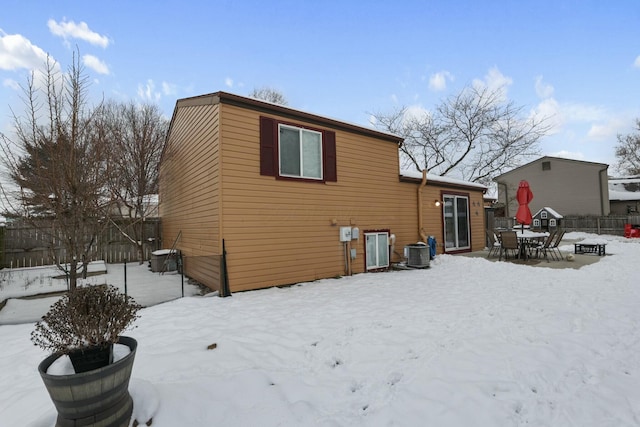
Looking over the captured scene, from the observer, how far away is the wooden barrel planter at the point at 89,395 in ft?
6.29

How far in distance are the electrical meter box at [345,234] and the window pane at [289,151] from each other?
195 centimetres

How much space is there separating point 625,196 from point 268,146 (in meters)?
29.6

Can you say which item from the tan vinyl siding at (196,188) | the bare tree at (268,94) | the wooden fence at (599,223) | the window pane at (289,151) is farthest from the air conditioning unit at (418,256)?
the bare tree at (268,94)

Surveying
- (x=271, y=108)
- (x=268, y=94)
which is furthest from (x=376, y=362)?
(x=268, y=94)

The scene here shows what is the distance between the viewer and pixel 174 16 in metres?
10.3

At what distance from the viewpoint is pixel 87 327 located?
83.4 inches

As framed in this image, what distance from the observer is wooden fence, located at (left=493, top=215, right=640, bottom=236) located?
19.3 metres

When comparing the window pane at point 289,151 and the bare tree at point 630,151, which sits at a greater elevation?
the bare tree at point 630,151

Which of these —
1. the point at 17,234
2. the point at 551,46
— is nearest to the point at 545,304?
the point at 551,46

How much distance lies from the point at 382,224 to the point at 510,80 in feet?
61.6

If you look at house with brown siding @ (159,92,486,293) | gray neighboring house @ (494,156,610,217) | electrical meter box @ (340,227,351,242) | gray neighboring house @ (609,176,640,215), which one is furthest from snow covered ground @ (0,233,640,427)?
gray neighboring house @ (609,176,640,215)

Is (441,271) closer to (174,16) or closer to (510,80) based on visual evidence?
(174,16)

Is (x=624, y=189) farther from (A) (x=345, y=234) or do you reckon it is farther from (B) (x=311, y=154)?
(B) (x=311, y=154)

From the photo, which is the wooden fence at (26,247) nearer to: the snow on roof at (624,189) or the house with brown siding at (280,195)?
the house with brown siding at (280,195)
